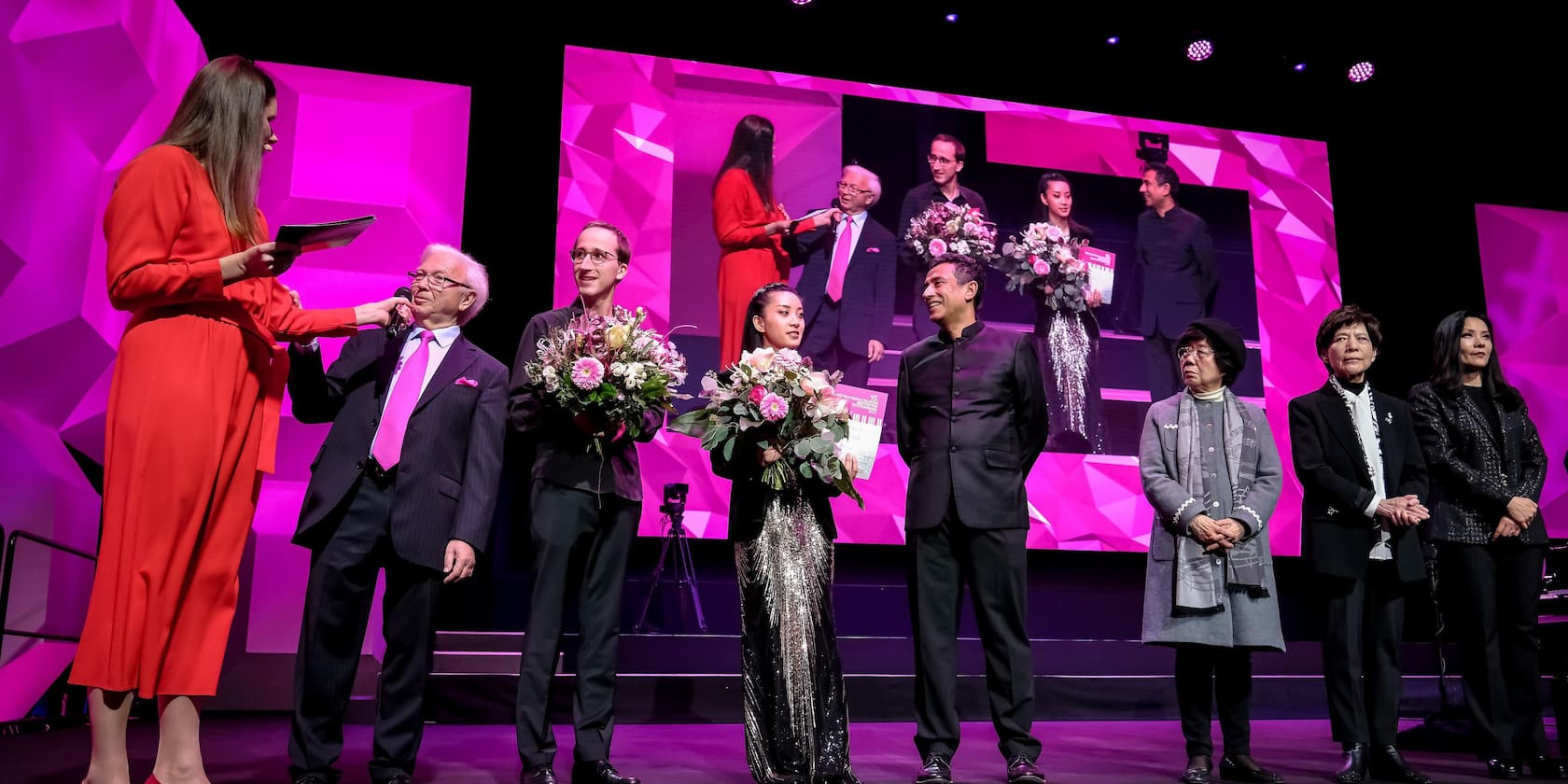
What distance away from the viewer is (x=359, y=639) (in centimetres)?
295

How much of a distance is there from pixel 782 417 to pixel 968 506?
2.40 ft

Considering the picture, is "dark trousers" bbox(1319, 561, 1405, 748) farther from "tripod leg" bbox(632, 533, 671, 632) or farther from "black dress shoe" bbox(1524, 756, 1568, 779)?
"tripod leg" bbox(632, 533, 671, 632)

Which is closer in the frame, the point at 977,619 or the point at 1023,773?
the point at 1023,773

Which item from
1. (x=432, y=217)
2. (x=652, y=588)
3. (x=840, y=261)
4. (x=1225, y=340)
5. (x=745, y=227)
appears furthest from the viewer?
(x=840, y=261)

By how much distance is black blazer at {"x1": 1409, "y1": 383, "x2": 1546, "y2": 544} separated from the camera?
3.73 m

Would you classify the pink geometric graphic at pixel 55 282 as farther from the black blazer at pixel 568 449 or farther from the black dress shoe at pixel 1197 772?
the black dress shoe at pixel 1197 772

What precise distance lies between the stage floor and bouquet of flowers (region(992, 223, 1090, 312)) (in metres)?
2.74

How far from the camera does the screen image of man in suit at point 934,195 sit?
6.17 meters

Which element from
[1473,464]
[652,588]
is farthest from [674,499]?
[1473,464]

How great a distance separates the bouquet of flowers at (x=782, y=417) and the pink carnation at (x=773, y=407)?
1 cm

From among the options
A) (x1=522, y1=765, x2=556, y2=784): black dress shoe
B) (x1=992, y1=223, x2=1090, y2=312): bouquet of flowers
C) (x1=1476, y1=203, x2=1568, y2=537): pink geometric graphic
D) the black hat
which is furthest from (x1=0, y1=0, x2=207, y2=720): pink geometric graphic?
(x1=1476, y1=203, x2=1568, y2=537): pink geometric graphic

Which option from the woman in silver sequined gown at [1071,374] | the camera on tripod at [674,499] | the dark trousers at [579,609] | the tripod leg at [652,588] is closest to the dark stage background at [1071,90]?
the tripod leg at [652,588]

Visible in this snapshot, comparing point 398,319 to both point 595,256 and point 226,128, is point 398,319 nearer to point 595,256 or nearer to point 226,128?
point 595,256

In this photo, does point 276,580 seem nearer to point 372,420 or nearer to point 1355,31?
point 372,420
